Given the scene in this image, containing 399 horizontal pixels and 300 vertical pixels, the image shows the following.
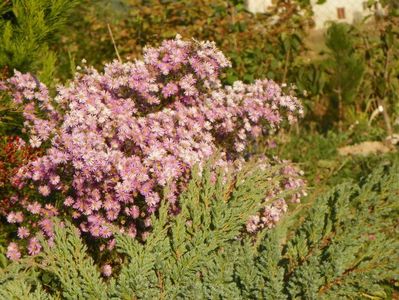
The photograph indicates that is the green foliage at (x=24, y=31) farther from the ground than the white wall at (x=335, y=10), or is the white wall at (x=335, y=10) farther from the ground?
the green foliage at (x=24, y=31)

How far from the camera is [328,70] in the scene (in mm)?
8945

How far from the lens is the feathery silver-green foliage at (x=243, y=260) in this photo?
7.27ft

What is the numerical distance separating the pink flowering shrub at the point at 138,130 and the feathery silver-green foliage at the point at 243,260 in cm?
53

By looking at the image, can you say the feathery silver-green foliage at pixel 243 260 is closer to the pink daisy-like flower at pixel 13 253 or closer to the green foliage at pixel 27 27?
the pink daisy-like flower at pixel 13 253

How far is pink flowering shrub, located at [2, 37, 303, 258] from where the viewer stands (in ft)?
10.4

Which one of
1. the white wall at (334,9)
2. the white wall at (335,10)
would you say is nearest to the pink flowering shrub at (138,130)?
the white wall at (334,9)

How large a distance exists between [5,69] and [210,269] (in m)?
2.45

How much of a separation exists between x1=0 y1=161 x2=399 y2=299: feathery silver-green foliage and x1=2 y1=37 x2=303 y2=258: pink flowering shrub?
20.9 inches

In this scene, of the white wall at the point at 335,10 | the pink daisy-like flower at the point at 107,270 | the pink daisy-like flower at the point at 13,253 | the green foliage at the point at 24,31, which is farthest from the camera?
the white wall at the point at 335,10

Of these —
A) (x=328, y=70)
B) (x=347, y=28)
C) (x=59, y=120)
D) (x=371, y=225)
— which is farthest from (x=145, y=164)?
(x=347, y=28)

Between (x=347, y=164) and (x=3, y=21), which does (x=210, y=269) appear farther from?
(x=347, y=164)

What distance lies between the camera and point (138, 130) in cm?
327

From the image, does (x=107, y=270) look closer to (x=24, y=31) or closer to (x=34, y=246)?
(x=34, y=246)

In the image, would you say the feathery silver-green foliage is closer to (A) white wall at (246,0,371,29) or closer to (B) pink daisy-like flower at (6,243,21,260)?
(B) pink daisy-like flower at (6,243,21,260)
